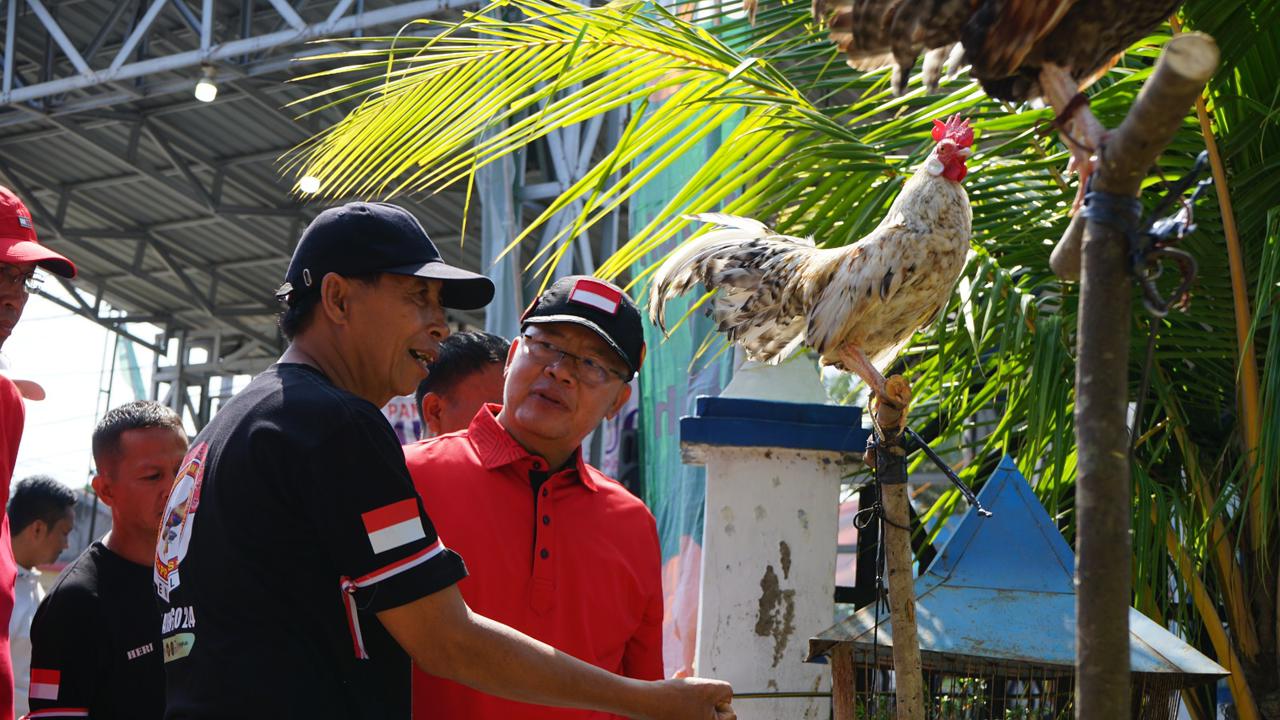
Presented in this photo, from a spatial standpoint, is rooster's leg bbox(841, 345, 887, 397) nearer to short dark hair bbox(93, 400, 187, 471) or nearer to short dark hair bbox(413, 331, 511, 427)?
short dark hair bbox(413, 331, 511, 427)

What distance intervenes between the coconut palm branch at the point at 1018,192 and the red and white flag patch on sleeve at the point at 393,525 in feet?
3.96

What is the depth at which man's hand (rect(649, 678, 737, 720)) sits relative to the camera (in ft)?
6.09

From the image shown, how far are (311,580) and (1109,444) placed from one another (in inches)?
39.0

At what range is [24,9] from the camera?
40.6 feet

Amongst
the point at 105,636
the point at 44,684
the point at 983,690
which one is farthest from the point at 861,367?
the point at 44,684

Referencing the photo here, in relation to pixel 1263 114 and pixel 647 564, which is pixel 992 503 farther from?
pixel 1263 114

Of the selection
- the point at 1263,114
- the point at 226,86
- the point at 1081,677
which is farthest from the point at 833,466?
the point at 226,86

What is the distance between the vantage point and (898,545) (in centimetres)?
204

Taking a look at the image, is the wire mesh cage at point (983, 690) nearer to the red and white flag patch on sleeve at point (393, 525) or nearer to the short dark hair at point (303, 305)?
the red and white flag patch on sleeve at point (393, 525)

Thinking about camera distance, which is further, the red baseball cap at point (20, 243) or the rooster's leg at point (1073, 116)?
the red baseball cap at point (20, 243)

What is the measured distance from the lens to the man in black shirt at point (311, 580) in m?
1.57

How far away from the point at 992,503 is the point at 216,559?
1.73 m

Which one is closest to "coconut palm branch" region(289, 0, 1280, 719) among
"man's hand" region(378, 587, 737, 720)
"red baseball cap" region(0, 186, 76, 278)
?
"red baseball cap" region(0, 186, 76, 278)

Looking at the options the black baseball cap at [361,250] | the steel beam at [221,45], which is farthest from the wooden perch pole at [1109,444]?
the steel beam at [221,45]
